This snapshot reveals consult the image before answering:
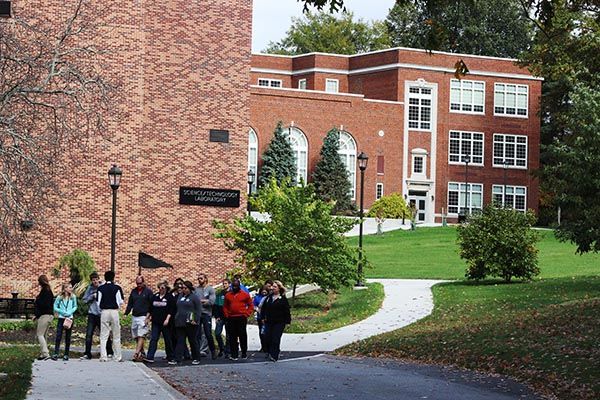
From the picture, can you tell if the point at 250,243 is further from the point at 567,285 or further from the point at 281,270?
the point at 567,285

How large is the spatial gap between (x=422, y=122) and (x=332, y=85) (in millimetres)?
7275

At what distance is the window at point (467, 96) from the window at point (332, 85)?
25.7ft

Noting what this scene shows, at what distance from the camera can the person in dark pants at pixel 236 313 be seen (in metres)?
27.8

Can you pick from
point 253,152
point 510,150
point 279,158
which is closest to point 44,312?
point 279,158

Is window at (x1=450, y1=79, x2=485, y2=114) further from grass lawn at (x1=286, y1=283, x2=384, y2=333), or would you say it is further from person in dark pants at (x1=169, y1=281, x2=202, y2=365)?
person in dark pants at (x1=169, y1=281, x2=202, y2=365)

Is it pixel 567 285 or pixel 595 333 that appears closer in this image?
pixel 595 333

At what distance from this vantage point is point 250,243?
42281 millimetres

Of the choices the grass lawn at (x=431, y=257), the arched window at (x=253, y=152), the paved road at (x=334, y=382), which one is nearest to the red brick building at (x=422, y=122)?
the arched window at (x=253, y=152)

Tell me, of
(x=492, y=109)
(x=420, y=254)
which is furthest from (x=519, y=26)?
(x=420, y=254)

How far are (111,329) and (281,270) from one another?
15.2m

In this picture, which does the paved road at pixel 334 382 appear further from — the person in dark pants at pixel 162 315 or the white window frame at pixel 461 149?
the white window frame at pixel 461 149

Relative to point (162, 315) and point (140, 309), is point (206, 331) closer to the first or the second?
point (162, 315)

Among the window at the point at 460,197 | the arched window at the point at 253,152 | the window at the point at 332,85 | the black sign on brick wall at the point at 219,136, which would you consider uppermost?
the window at the point at 332,85

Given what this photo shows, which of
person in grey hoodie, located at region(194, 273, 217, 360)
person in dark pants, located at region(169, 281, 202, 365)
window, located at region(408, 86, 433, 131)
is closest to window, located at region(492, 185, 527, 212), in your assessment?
window, located at region(408, 86, 433, 131)
